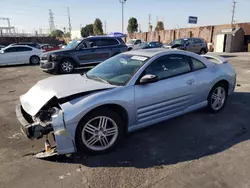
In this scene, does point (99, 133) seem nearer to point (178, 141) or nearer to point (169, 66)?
point (178, 141)

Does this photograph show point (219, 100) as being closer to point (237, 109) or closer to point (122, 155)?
point (237, 109)

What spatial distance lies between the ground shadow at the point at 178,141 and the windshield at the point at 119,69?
1.04 meters

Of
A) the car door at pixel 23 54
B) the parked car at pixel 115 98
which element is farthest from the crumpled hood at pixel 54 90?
the car door at pixel 23 54

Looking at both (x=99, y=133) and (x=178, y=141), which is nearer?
(x=99, y=133)

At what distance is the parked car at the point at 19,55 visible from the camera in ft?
49.7

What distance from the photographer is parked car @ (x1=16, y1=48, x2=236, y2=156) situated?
3035 mm

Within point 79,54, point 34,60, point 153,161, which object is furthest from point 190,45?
point 153,161

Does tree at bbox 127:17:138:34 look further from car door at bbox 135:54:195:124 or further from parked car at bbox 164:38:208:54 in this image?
car door at bbox 135:54:195:124

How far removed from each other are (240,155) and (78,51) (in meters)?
9.23

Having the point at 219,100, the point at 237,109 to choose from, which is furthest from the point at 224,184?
the point at 237,109

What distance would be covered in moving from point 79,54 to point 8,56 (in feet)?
23.2

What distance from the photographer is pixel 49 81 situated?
4027mm

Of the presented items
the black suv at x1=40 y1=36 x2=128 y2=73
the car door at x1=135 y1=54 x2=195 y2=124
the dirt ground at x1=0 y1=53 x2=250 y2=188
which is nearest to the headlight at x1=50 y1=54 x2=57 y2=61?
the black suv at x1=40 y1=36 x2=128 y2=73

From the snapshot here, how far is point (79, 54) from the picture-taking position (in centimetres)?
1103
